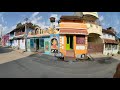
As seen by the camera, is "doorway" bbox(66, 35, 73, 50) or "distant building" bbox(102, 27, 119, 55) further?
"distant building" bbox(102, 27, 119, 55)

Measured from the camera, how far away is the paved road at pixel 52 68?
337 centimetres

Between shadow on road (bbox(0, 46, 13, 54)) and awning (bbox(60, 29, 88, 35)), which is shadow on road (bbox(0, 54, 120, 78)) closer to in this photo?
shadow on road (bbox(0, 46, 13, 54))

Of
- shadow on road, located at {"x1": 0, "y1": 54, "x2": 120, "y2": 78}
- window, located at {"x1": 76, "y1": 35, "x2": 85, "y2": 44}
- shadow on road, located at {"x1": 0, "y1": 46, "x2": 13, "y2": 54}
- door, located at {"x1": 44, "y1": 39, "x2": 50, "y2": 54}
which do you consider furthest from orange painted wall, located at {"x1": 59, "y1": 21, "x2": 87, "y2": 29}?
shadow on road, located at {"x1": 0, "y1": 46, "x2": 13, "y2": 54}

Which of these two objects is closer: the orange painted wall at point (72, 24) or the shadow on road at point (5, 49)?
the orange painted wall at point (72, 24)

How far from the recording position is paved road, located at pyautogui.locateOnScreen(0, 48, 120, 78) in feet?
11.1

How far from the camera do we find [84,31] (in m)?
3.27

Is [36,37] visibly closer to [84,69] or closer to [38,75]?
[38,75]

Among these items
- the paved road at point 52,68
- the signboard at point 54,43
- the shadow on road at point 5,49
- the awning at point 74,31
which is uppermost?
the awning at point 74,31

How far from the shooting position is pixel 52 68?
3406 millimetres

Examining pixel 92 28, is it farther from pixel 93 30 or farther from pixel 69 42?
pixel 69 42

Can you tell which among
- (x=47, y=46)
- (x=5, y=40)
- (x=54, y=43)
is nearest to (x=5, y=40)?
(x=5, y=40)

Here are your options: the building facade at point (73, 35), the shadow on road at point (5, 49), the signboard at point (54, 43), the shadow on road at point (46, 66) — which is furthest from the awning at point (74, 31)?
the shadow on road at point (5, 49)

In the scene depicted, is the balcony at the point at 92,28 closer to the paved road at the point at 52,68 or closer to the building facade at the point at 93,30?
the building facade at the point at 93,30
